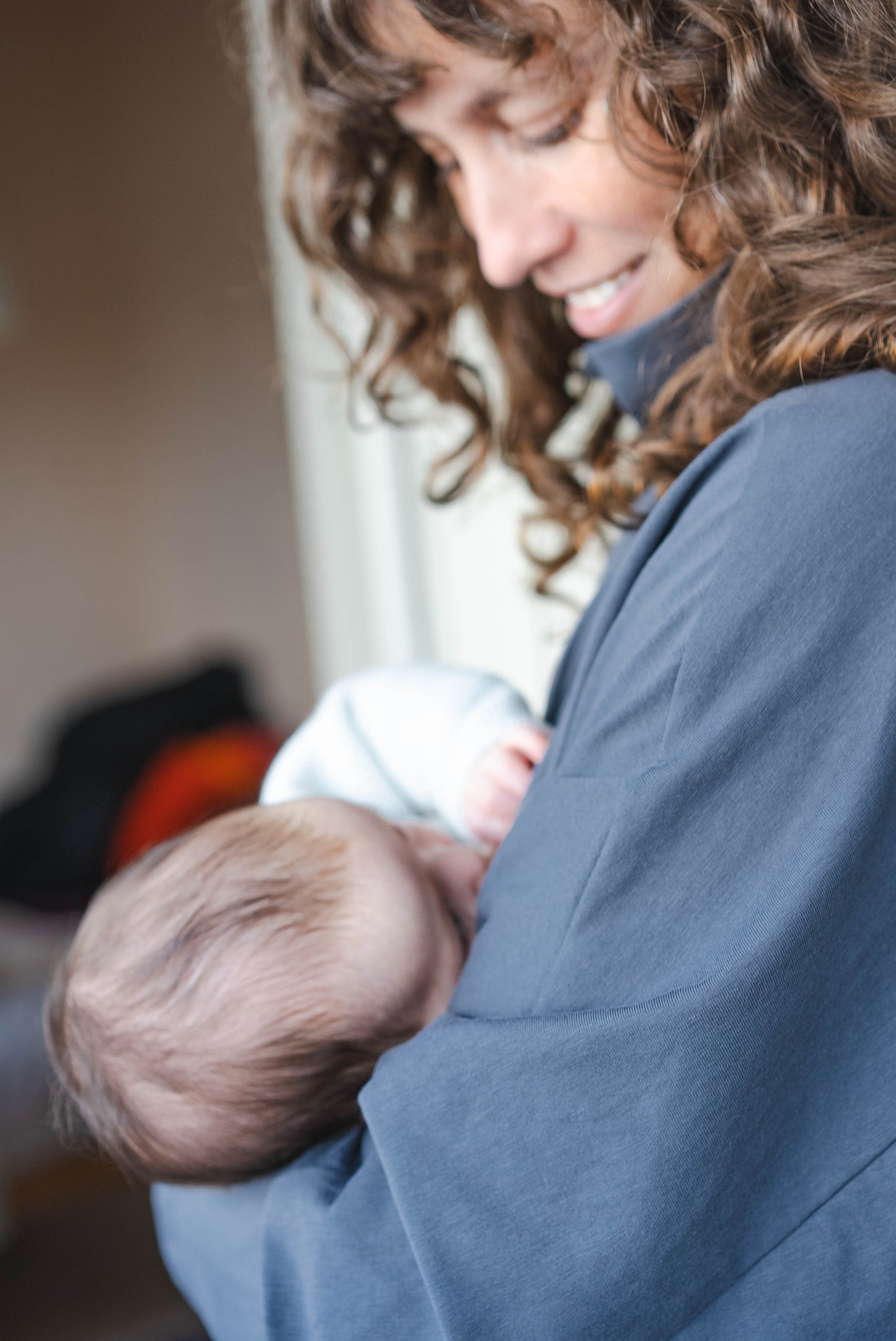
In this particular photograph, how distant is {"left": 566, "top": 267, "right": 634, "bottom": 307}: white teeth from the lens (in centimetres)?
90

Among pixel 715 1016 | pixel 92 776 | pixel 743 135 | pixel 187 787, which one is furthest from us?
pixel 92 776

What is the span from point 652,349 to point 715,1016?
1.64 ft

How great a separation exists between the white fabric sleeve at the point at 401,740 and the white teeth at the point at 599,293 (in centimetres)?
31

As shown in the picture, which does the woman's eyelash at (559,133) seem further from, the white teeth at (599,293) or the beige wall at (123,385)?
the beige wall at (123,385)

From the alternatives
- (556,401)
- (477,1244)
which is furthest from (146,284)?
(477,1244)

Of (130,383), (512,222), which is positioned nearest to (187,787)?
(130,383)

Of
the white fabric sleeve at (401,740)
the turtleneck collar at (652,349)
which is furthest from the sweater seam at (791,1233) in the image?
the turtleneck collar at (652,349)

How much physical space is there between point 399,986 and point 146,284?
4.01m

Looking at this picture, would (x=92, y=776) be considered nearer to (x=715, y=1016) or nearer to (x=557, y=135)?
(x=557, y=135)

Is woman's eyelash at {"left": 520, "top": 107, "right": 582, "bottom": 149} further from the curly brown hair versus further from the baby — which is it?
the baby

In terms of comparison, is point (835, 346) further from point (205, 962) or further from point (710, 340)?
point (205, 962)

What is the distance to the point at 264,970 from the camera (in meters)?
0.83

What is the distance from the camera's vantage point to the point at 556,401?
1235 millimetres

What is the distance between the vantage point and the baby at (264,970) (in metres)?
0.83
